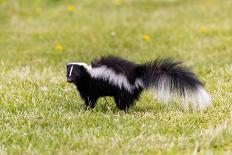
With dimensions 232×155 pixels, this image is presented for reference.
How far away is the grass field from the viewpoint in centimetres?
568

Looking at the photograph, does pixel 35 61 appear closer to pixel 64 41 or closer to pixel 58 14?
pixel 64 41

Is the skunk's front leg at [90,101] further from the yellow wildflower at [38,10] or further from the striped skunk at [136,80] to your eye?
the yellow wildflower at [38,10]

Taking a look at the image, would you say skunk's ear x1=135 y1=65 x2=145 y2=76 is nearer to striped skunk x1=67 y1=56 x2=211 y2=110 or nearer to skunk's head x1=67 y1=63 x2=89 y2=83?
striped skunk x1=67 y1=56 x2=211 y2=110

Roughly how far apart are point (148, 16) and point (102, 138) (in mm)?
10195

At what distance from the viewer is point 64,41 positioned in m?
12.9

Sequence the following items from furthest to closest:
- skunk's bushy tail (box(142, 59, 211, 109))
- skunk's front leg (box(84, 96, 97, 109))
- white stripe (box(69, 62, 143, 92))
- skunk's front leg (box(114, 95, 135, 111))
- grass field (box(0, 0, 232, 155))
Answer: skunk's front leg (box(84, 96, 97, 109)) → skunk's front leg (box(114, 95, 135, 111)) → white stripe (box(69, 62, 143, 92)) → skunk's bushy tail (box(142, 59, 211, 109)) → grass field (box(0, 0, 232, 155))

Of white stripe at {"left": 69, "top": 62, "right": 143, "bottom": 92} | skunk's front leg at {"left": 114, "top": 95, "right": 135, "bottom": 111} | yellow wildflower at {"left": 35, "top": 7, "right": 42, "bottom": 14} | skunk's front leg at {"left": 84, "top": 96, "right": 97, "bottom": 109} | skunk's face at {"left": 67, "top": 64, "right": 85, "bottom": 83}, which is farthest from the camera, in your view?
yellow wildflower at {"left": 35, "top": 7, "right": 42, "bottom": 14}

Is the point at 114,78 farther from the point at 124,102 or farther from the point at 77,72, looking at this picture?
the point at 77,72

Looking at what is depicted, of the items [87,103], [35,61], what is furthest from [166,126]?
[35,61]

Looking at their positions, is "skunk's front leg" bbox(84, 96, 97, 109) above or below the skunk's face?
below

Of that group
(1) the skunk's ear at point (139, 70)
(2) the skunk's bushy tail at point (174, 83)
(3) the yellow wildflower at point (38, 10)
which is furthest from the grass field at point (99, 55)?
(1) the skunk's ear at point (139, 70)

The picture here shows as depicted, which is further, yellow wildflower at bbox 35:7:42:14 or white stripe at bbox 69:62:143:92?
yellow wildflower at bbox 35:7:42:14

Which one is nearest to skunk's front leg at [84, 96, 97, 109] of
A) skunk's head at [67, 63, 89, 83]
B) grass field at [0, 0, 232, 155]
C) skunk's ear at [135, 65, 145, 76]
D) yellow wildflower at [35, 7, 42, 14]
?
grass field at [0, 0, 232, 155]

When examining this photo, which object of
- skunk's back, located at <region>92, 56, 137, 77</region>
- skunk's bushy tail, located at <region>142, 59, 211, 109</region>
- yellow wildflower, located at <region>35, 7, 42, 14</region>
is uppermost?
yellow wildflower, located at <region>35, 7, 42, 14</region>
